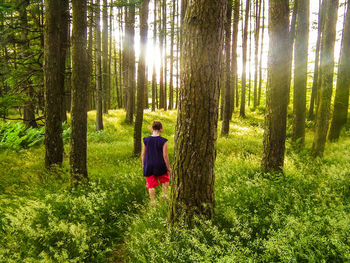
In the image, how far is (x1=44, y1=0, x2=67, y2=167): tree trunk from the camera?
21.2ft

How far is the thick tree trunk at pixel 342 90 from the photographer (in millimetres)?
9953

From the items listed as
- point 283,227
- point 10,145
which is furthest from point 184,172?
point 10,145

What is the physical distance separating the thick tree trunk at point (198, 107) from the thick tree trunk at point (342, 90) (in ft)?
34.0

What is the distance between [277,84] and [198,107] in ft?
11.8

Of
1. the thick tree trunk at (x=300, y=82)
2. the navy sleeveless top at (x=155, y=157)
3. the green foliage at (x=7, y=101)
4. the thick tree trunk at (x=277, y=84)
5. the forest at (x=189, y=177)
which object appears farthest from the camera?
the thick tree trunk at (x=300, y=82)

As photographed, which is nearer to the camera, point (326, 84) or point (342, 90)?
point (326, 84)

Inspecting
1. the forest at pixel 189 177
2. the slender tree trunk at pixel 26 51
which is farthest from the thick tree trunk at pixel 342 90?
the slender tree trunk at pixel 26 51

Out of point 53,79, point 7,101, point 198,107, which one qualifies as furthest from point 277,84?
point 7,101

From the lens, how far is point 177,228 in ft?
9.81

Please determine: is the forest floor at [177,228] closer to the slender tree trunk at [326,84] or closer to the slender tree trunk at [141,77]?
the slender tree trunk at [326,84]

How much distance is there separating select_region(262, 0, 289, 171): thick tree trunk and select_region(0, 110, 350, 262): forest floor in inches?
24.6

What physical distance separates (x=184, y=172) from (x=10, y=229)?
9.99 ft

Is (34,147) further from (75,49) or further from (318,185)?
(318,185)

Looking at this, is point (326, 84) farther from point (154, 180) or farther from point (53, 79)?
point (53, 79)
